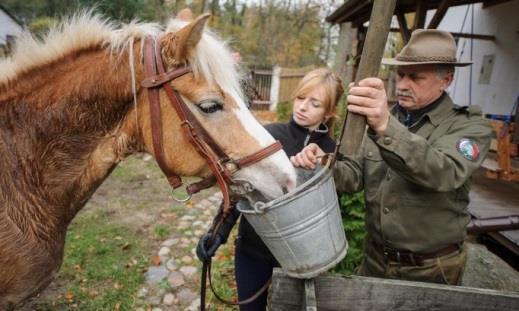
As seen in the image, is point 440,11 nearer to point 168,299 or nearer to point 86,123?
point 86,123

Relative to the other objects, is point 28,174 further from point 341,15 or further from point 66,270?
point 341,15

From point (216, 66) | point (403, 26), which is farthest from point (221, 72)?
point (403, 26)

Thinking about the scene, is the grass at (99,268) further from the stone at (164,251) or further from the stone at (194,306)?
the stone at (194,306)

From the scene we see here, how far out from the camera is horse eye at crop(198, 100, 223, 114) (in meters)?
1.58

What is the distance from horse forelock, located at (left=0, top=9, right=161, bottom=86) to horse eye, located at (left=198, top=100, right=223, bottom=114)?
48 cm

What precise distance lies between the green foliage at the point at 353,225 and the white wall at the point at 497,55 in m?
6.94

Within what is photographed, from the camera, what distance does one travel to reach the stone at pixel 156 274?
376 centimetres

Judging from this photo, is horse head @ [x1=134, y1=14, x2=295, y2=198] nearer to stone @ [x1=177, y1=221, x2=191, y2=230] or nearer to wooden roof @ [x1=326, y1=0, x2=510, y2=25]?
stone @ [x1=177, y1=221, x2=191, y2=230]

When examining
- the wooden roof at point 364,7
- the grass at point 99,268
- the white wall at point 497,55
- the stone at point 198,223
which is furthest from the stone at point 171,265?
the white wall at point 497,55

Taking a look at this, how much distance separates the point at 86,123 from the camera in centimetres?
167

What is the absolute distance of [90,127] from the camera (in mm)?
1688

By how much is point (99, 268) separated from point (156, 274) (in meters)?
0.65

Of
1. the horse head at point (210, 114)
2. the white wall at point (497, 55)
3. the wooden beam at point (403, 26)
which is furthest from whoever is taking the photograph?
the white wall at point (497, 55)

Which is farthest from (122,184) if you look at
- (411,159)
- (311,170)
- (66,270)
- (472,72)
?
(472,72)
